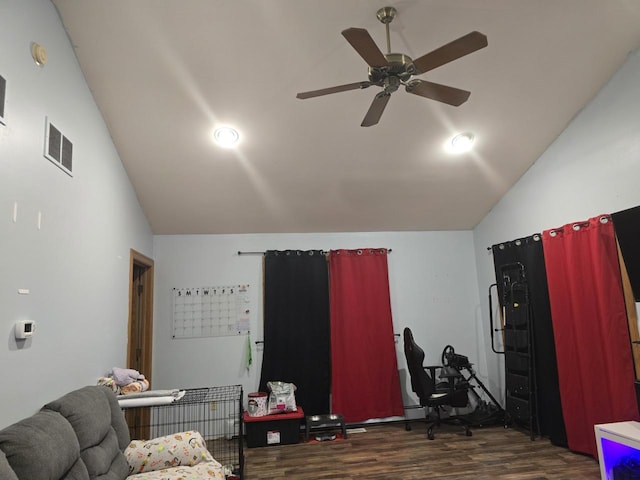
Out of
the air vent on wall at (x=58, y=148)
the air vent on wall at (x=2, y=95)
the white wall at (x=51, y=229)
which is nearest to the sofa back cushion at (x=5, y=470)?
the white wall at (x=51, y=229)

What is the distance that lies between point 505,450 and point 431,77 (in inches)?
130

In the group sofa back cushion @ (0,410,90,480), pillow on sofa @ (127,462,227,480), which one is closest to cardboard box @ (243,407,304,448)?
pillow on sofa @ (127,462,227,480)

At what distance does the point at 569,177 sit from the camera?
3.79 meters

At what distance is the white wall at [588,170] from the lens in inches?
125

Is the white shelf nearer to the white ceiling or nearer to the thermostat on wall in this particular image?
the white ceiling

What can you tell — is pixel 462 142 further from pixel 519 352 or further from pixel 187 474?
pixel 187 474

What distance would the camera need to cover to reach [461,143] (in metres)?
3.80

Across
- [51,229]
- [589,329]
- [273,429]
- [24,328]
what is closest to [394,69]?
[51,229]

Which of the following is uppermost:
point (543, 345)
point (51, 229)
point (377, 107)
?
point (377, 107)

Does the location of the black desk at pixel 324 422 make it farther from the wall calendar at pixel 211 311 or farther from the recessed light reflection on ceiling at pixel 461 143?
the recessed light reflection on ceiling at pixel 461 143

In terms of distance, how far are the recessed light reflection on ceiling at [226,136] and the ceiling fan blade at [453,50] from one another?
1696 mm

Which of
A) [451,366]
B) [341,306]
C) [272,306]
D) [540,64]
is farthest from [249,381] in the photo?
[540,64]

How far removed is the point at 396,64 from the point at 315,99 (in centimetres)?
111

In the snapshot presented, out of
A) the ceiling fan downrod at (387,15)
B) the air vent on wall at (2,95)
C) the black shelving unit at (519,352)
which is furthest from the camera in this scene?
the black shelving unit at (519,352)
